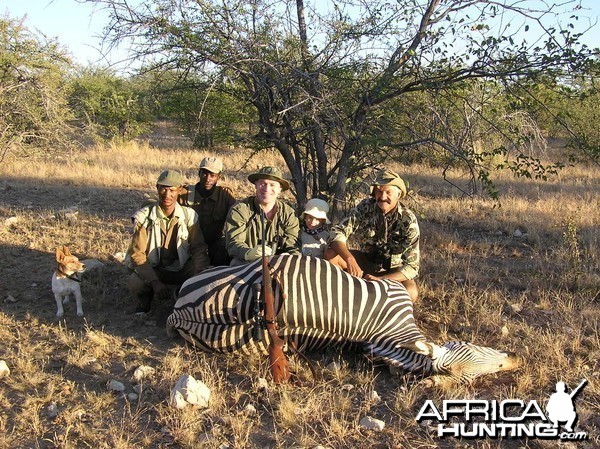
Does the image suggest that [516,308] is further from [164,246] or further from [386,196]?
[164,246]

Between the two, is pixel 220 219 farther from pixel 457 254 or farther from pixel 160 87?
pixel 457 254

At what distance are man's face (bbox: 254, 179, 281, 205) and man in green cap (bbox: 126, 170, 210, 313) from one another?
0.74m

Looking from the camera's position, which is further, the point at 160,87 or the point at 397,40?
the point at 160,87

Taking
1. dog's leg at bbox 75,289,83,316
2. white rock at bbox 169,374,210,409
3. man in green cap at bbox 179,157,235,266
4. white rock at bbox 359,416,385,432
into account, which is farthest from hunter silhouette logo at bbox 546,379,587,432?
dog's leg at bbox 75,289,83,316

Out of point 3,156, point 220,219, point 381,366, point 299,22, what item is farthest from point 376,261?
point 3,156

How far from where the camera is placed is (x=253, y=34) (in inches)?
207

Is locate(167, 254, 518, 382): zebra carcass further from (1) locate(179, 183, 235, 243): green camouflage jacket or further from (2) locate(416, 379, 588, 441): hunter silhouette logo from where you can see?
(1) locate(179, 183, 235, 243): green camouflage jacket

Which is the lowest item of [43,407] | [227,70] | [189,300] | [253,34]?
[43,407]

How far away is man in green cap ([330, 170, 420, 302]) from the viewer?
15.2 ft

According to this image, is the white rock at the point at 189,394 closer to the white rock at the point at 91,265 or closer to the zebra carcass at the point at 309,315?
the zebra carcass at the point at 309,315

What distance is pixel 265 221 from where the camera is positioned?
15.7 feet

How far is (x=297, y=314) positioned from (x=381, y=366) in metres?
0.73

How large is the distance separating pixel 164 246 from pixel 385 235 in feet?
6.81

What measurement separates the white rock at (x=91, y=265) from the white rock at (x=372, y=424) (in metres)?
3.73
